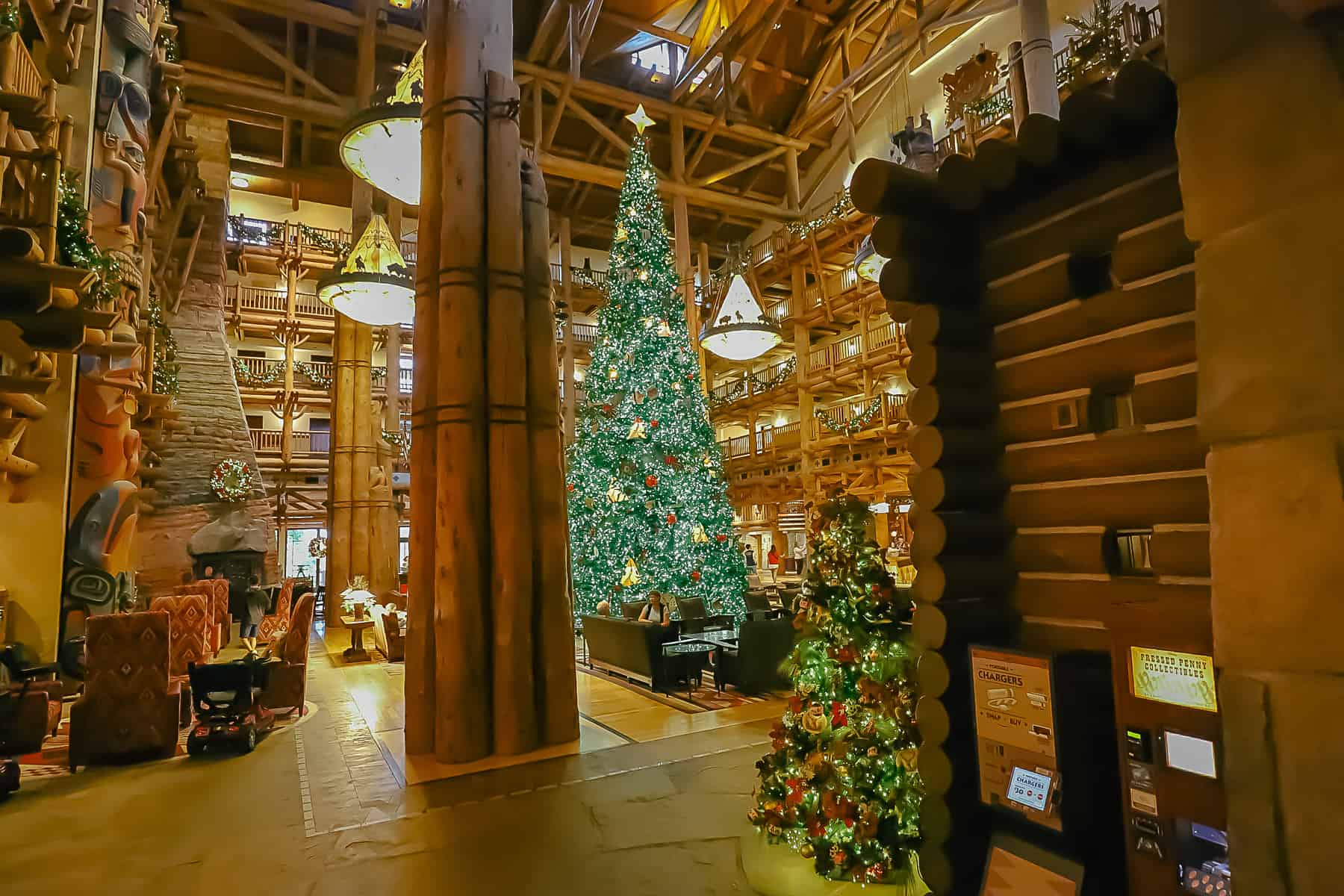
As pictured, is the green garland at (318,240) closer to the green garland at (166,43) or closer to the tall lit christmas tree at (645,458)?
the green garland at (166,43)

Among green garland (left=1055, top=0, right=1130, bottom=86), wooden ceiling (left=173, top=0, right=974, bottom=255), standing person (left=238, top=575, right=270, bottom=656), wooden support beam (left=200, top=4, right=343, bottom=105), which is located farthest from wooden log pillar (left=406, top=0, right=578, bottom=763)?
standing person (left=238, top=575, right=270, bottom=656)

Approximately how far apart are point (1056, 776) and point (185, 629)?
8.34 meters

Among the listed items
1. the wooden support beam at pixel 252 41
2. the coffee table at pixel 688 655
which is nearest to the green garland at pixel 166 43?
the wooden support beam at pixel 252 41

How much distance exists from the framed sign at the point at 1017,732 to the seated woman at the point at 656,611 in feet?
16.2

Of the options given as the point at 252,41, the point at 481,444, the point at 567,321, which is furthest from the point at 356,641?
the point at 567,321

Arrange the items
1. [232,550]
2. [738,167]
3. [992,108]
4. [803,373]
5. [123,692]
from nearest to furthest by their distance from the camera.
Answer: [123,692]
[992,108]
[232,550]
[738,167]
[803,373]

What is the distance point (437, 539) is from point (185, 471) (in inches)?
483

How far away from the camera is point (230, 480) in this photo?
14.0 meters

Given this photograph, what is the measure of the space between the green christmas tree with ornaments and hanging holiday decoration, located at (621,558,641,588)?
248 inches

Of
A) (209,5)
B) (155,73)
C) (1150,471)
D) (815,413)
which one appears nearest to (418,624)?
(1150,471)

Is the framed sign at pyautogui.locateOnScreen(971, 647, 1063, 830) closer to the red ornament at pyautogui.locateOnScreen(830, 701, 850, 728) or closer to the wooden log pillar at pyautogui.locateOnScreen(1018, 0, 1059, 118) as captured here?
the red ornament at pyautogui.locateOnScreen(830, 701, 850, 728)

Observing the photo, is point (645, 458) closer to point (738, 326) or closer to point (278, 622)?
point (738, 326)

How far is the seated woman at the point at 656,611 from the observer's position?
7.19 meters

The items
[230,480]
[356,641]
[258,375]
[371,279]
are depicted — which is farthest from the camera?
[258,375]
